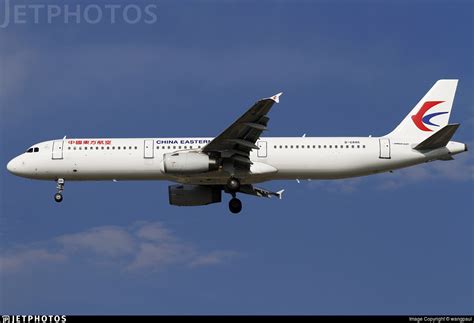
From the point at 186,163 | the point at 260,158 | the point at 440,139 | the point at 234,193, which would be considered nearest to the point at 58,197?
the point at 186,163

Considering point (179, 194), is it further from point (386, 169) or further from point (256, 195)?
point (386, 169)

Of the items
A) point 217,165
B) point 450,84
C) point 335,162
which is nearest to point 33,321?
point 217,165

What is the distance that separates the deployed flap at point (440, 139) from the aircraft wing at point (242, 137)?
8752 mm

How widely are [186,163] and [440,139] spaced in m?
13.5

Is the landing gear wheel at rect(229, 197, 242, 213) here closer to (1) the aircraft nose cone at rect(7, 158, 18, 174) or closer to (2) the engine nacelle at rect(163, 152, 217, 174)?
(2) the engine nacelle at rect(163, 152, 217, 174)

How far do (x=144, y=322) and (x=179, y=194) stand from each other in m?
21.6

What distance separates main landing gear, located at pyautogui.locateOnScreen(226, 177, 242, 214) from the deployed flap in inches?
393

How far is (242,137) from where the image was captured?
51219 millimetres

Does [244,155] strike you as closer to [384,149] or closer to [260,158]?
[260,158]

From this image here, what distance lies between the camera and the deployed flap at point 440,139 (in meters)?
49.9

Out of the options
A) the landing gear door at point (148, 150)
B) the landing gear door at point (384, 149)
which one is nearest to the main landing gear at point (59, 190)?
the landing gear door at point (148, 150)

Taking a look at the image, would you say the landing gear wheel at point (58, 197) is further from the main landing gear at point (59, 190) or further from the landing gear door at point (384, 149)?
the landing gear door at point (384, 149)

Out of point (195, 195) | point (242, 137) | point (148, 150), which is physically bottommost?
point (195, 195)

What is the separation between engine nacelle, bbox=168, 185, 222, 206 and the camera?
183 ft
